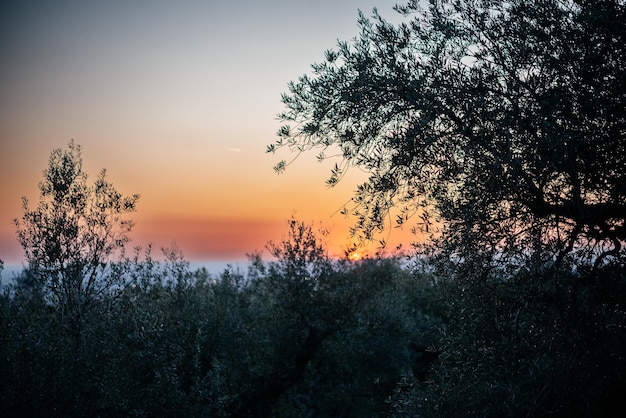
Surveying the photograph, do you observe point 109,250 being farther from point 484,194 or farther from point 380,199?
point 484,194

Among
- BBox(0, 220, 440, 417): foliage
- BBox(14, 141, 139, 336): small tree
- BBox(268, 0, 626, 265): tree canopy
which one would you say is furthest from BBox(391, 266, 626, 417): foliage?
BBox(14, 141, 139, 336): small tree

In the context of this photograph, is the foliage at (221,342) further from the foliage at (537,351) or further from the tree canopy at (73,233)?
the foliage at (537,351)

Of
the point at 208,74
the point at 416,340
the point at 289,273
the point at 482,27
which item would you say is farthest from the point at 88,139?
the point at 416,340

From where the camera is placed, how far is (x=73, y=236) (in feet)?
48.4

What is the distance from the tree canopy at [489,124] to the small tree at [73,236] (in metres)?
10.3

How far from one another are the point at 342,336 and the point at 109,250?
9.84 m

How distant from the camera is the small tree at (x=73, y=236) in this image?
14128 mm

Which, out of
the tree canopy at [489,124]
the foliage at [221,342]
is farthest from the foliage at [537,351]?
the foliage at [221,342]

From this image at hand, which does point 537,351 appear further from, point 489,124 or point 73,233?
point 73,233

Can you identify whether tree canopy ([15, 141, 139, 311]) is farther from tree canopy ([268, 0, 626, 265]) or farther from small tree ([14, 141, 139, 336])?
tree canopy ([268, 0, 626, 265])

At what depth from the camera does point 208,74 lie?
15016 mm

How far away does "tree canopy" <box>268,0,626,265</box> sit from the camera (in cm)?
→ 611

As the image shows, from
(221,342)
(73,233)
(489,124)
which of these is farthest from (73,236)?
(489,124)

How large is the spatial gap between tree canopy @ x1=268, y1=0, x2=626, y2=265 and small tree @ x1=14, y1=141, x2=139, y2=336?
33.7 ft
